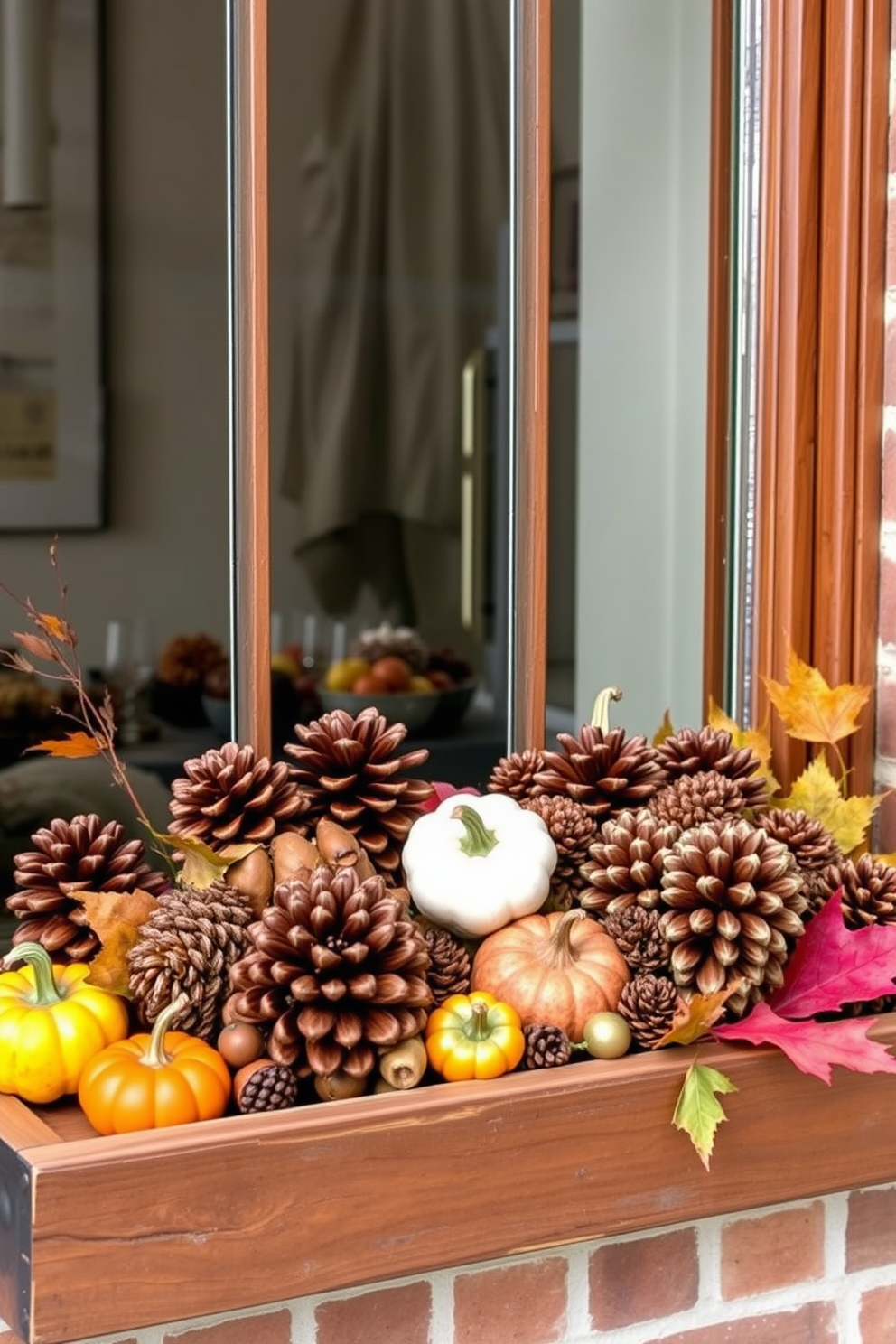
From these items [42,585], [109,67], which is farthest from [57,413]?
[109,67]

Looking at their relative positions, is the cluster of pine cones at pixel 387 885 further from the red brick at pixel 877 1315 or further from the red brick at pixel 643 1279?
the red brick at pixel 877 1315

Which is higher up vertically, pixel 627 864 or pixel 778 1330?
pixel 627 864

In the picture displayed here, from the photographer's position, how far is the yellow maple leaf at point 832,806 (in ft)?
3.25

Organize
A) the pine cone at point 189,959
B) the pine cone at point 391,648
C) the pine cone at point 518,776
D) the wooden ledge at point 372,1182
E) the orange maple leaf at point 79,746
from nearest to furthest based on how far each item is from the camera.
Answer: the wooden ledge at point 372,1182
the pine cone at point 189,959
the orange maple leaf at point 79,746
the pine cone at point 518,776
the pine cone at point 391,648

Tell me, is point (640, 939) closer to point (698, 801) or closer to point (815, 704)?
point (698, 801)

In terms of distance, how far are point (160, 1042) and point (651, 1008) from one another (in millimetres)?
258

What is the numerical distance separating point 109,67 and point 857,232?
3.84 metres

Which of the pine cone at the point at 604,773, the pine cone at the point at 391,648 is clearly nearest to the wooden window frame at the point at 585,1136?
the pine cone at the point at 604,773

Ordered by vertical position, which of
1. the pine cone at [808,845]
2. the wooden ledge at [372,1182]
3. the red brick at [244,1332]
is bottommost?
the red brick at [244,1332]

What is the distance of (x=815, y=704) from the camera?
102 centimetres

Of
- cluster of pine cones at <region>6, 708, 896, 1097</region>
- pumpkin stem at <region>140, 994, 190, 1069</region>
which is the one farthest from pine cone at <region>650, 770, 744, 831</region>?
pumpkin stem at <region>140, 994, 190, 1069</region>

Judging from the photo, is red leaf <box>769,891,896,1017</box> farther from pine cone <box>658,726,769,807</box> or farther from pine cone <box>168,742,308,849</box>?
pine cone <box>168,742,308,849</box>

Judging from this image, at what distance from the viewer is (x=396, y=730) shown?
902 mm

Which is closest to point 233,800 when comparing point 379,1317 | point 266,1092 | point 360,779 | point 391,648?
point 360,779
